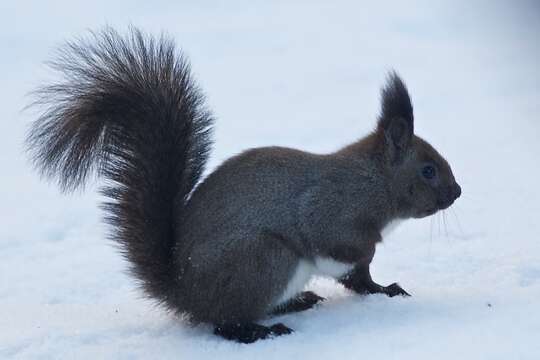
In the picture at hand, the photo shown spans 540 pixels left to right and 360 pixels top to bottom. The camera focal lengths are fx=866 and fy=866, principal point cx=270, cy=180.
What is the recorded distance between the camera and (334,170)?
13.3 ft

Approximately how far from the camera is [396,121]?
13.6ft

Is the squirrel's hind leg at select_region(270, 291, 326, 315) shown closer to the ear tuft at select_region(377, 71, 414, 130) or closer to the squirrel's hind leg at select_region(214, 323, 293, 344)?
the squirrel's hind leg at select_region(214, 323, 293, 344)

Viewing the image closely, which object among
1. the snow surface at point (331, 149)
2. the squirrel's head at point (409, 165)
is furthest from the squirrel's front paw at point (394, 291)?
the squirrel's head at point (409, 165)

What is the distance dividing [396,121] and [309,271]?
0.85 m

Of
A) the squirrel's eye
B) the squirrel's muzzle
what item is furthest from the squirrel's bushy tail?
the squirrel's muzzle

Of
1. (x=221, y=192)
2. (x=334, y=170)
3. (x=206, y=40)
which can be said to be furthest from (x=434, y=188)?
(x=206, y=40)

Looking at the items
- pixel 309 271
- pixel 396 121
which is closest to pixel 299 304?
pixel 309 271

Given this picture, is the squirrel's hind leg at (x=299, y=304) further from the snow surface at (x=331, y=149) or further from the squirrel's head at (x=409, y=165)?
the squirrel's head at (x=409, y=165)

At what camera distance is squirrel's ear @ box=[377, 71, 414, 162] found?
13.5 feet

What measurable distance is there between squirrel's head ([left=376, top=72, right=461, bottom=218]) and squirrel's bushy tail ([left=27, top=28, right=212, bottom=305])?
89cm

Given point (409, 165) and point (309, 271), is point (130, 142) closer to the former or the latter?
point (309, 271)

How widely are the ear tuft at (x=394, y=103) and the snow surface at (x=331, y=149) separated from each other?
863mm

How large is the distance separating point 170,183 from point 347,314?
99cm

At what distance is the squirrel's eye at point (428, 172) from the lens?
4223mm
